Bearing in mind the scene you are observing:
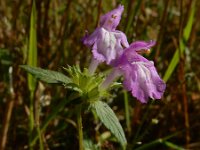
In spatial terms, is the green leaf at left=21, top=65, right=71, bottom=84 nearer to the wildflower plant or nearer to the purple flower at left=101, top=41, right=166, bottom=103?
the wildflower plant

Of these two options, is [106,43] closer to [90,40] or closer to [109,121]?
[90,40]

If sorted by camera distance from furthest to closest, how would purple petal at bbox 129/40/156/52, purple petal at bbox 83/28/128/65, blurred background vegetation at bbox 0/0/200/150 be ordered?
blurred background vegetation at bbox 0/0/200/150 < purple petal at bbox 129/40/156/52 < purple petal at bbox 83/28/128/65

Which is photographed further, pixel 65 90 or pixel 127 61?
pixel 65 90

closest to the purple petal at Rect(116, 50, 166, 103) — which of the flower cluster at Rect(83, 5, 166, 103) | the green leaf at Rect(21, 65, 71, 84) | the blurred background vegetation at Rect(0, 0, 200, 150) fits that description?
the flower cluster at Rect(83, 5, 166, 103)

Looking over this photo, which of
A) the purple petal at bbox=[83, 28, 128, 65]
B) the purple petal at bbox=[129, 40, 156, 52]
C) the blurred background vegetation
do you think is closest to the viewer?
the purple petal at bbox=[83, 28, 128, 65]

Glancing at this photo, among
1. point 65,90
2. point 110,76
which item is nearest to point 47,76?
point 110,76

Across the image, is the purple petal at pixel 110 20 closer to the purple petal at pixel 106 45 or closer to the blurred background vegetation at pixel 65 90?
the purple petal at pixel 106 45

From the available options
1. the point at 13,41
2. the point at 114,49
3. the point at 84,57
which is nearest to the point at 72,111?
the point at 84,57
